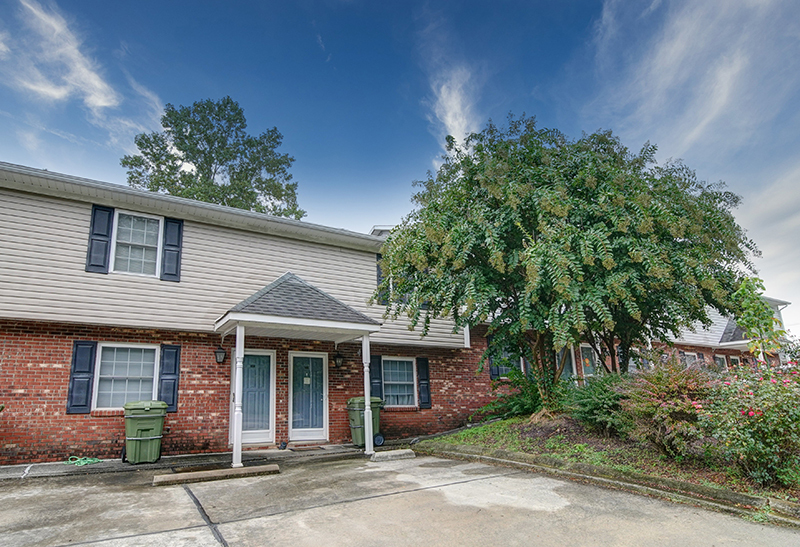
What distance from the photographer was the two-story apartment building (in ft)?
25.9

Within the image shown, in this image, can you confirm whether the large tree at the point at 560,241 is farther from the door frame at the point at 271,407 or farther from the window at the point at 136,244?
the window at the point at 136,244

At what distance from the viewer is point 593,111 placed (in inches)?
466

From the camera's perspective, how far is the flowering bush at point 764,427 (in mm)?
4594

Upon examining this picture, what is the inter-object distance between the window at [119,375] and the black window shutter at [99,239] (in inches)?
55.2

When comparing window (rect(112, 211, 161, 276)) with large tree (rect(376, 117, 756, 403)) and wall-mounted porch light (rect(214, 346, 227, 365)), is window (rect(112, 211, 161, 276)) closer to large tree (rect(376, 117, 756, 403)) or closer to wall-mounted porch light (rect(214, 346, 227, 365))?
wall-mounted porch light (rect(214, 346, 227, 365))

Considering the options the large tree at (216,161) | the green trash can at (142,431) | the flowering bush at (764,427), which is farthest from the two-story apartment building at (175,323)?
the large tree at (216,161)

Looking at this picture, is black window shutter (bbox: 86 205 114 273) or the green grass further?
black window shutter (bbox: 86 205 114 273)

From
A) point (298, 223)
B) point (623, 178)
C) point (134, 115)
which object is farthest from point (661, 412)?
point (134, 115)

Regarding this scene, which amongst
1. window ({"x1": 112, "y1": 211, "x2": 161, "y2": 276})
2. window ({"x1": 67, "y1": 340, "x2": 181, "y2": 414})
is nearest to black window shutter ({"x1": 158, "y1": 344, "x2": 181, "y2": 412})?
window ({"x1": 67, "y1": 340, "x2": 181, "y2": 414})

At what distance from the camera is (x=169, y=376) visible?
891cm

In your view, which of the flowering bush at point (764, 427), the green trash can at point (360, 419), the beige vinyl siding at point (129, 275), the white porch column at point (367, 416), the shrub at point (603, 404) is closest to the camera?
the flowering bush at point (764, 427)

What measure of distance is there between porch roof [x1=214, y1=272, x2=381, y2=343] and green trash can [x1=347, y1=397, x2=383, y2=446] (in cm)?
148

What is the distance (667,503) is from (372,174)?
13393mm

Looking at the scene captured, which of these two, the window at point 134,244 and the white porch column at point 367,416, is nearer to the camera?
the window at point 134,244
